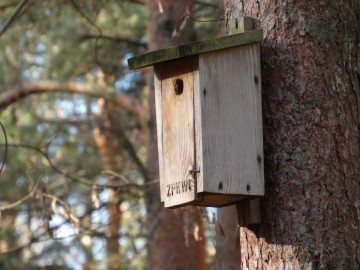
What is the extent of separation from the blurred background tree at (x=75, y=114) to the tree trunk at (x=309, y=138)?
5.32 m

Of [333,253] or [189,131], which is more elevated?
[189,131]

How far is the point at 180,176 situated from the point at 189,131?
18 cm

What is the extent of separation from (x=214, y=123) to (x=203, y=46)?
0.97ft

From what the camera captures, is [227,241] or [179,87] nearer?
[179,87]

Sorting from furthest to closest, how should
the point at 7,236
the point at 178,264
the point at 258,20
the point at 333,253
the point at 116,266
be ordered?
the point at 7,236 → the point at 116,266 → the point at 178,264 → the point at 258,20 → the point at 333,253

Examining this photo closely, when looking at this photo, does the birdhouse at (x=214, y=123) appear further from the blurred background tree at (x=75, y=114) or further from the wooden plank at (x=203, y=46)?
the blurred background tree at (x=75, y=114)

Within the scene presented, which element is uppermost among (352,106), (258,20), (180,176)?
(258,20)

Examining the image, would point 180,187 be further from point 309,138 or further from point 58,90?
point 58,90

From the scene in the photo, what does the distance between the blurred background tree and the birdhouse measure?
526 cm

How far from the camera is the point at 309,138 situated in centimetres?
371

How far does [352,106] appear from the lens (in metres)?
3.81

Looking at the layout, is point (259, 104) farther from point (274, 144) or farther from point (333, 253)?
point (333, 253)

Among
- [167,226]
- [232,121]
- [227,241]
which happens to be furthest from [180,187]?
[167,226]

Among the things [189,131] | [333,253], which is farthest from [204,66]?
[333,253]
